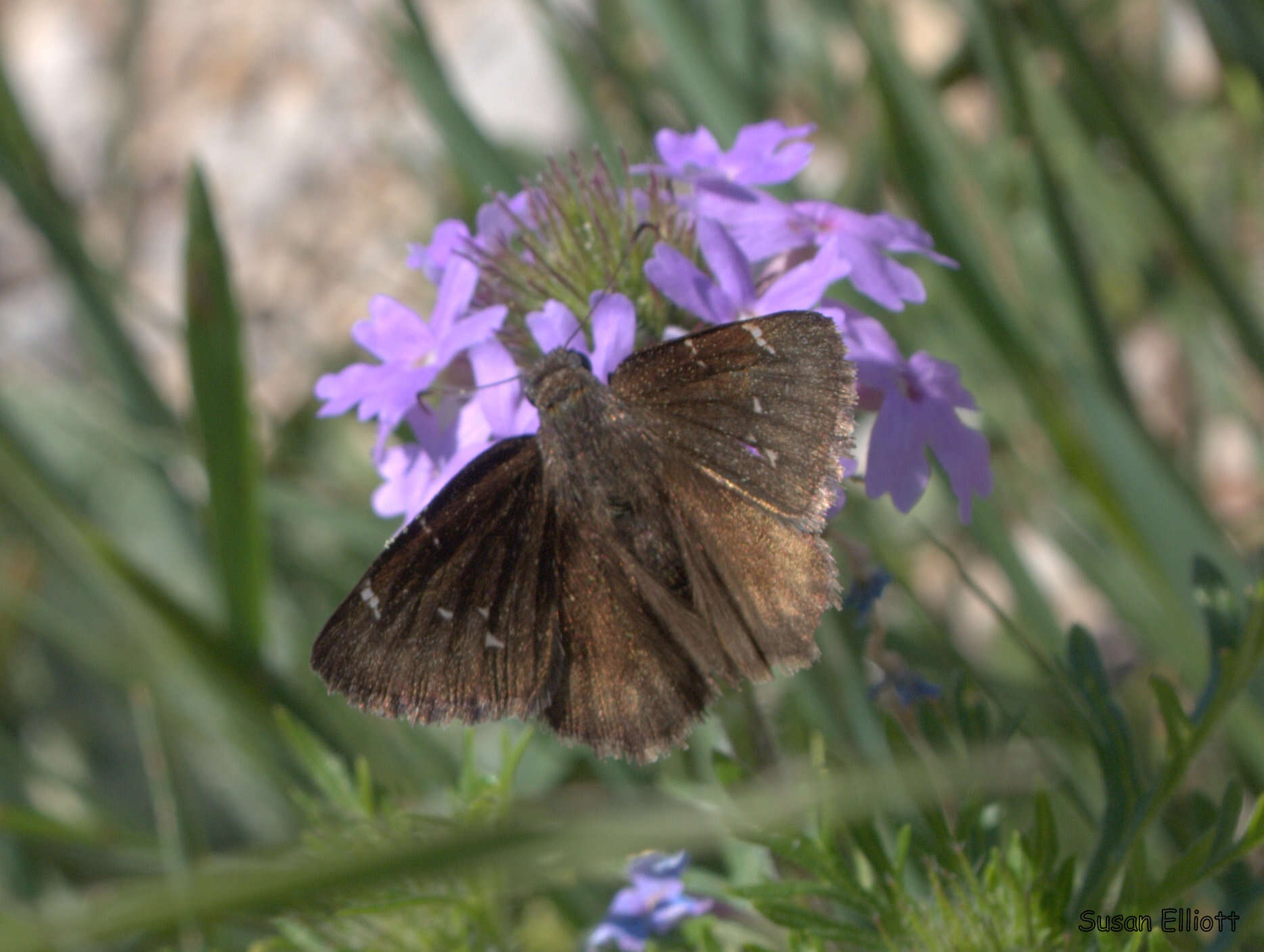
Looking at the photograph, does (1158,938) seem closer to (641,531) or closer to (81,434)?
(641,531)

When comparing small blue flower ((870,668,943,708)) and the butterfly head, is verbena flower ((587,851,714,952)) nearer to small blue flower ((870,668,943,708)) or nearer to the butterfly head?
small blue flower ((870,668,943,708))

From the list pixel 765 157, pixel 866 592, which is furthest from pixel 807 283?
pixel 866 592

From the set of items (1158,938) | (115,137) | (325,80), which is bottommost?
(1158,938)

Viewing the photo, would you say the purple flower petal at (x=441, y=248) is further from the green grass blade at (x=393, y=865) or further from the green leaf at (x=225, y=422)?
the green grass blade at (x=393, y=865)

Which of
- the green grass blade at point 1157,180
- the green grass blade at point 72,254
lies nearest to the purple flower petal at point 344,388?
the green grass blade at point 72,254

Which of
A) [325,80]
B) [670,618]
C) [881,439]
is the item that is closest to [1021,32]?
[881,439]

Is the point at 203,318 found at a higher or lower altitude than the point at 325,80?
lower
